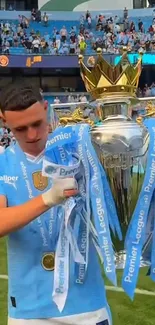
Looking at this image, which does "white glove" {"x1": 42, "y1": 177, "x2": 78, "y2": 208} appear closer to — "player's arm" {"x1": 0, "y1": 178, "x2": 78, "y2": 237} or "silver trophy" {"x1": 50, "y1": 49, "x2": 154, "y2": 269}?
"player's arm" {"x1": 0, "y1": 178, "x2": 78, "y2": 237}

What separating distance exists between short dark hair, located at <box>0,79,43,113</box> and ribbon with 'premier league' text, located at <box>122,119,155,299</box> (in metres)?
0.39

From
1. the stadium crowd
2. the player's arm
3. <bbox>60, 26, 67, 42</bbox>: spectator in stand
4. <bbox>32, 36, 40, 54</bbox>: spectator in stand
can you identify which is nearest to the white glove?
the player's arm

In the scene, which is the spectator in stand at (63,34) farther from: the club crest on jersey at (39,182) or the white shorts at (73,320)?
the white shorts at (73,320)

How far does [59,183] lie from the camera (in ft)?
5.48

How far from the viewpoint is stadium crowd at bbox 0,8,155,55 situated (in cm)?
2686

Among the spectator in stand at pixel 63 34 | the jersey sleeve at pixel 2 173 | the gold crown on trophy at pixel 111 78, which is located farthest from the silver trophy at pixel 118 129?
the spectator in stand at pixel 63 34

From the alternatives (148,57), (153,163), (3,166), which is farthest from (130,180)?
(148,57)

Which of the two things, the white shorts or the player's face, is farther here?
the white shorts

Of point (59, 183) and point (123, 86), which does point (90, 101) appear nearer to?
point (123, 86)

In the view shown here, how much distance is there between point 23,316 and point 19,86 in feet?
2.59

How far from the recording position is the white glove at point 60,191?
5.44 ft

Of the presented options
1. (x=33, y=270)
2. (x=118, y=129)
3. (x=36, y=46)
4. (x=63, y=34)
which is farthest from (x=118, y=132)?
(x=63, y=34)

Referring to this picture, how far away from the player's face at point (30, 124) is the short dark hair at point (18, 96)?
15mm

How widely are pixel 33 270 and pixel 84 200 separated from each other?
0.31 m
